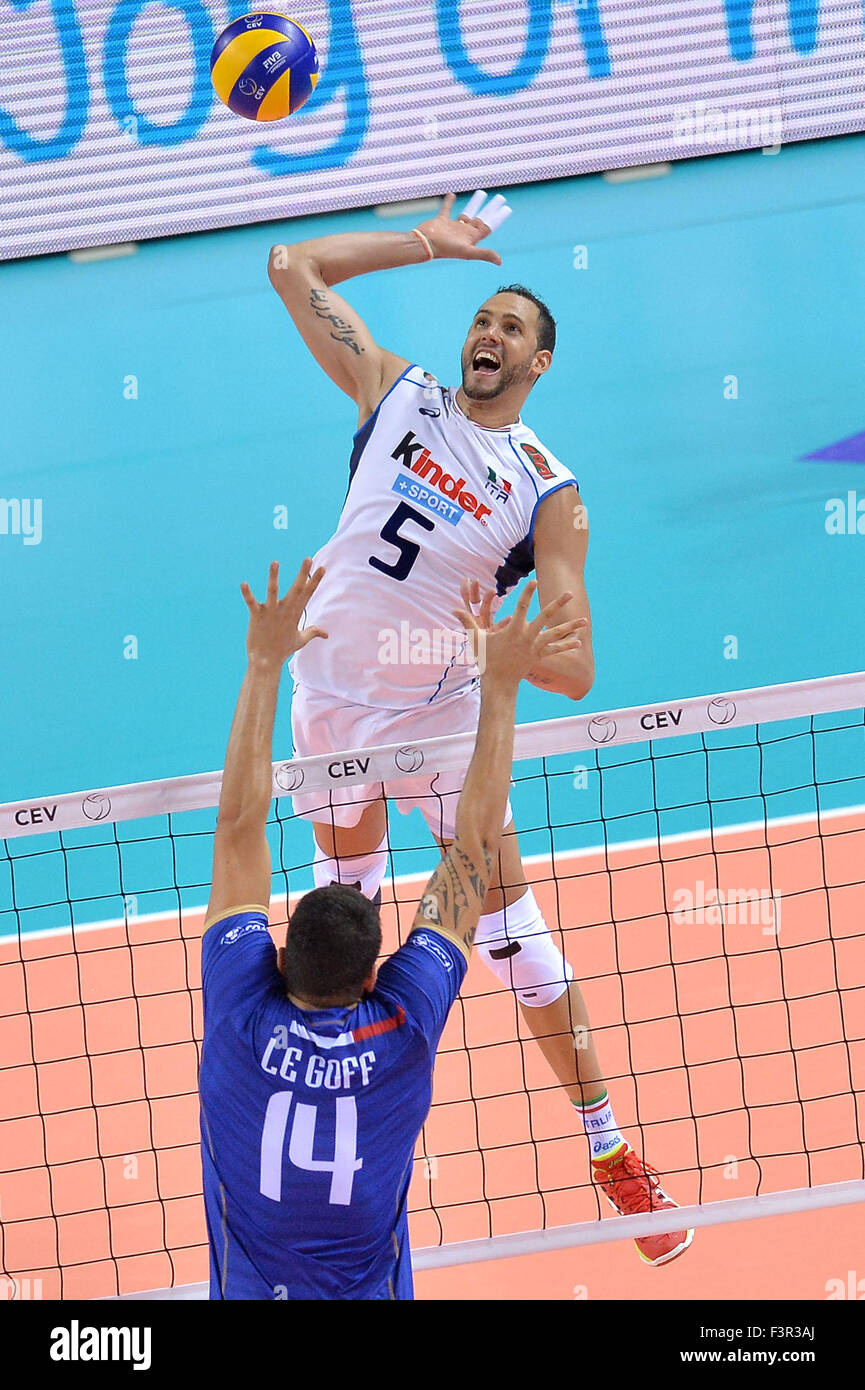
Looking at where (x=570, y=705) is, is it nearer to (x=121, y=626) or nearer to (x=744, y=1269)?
(x=121, y=626)

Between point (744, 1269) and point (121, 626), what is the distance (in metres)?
5.25

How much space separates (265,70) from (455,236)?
10.8 feet

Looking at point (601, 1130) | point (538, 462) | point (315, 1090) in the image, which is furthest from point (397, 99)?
point (315, 1090)

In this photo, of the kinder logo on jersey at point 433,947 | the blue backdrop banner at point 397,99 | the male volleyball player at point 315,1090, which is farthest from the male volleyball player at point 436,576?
the blue backdrop banner at point 397,99

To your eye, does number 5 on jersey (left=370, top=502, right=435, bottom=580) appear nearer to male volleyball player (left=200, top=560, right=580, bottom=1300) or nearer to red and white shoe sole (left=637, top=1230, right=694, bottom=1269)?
male volleyball player (left=200, top=560, right=580, bottom=1300)

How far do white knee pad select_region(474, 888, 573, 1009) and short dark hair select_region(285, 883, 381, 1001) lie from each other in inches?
63.8

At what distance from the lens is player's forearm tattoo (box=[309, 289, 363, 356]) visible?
450cm

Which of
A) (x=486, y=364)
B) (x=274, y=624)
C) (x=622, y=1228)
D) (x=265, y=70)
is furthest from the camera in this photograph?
(x=265, y=70)

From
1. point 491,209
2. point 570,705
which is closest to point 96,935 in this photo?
point 570,705

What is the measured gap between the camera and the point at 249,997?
2.77 m

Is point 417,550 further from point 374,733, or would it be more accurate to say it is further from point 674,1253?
point 674,1253

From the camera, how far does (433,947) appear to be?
9.59 ft

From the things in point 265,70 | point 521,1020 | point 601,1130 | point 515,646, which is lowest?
point 601,1130
